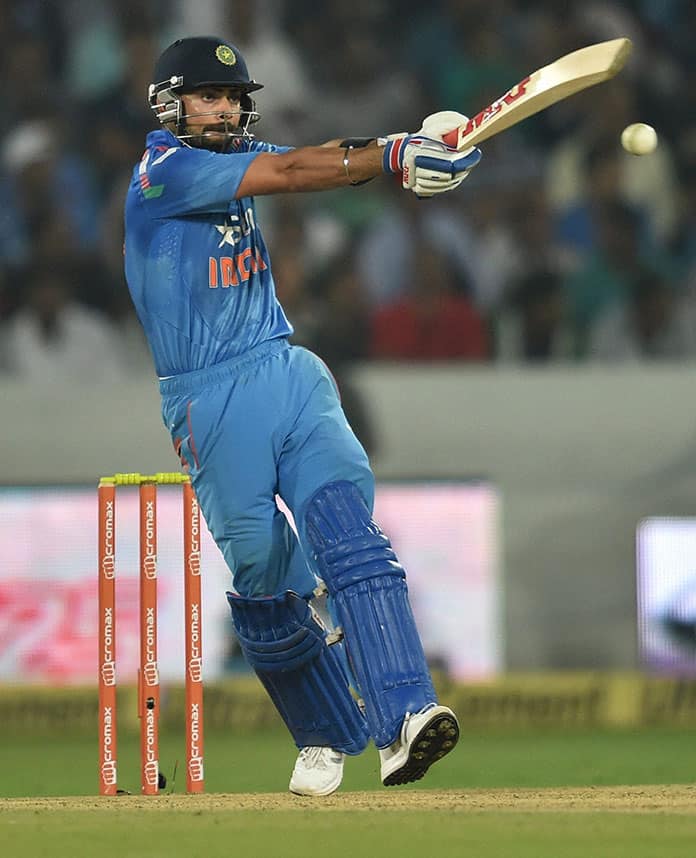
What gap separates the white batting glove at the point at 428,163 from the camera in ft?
12.5

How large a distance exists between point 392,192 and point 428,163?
18.7 ft

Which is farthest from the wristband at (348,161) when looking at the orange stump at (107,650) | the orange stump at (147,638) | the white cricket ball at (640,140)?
the orange stump at (107,650)

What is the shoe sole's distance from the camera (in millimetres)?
3809

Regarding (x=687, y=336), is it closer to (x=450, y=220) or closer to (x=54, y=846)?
(x=450, y=220)

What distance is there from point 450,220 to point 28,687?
3297mm

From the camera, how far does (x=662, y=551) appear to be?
8883mm

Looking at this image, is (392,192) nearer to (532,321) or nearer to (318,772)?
(532,321)

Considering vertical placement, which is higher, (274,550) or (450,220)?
(450,220)

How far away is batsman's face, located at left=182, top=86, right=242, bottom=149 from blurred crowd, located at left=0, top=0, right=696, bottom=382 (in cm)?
455

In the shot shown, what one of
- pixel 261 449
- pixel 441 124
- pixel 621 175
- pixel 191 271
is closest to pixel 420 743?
pixel 261 449

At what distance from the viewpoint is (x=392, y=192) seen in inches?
372

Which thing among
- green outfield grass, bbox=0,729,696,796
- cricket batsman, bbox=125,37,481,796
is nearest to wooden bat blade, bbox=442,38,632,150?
cricket batsman, bbox=125,37,481,796

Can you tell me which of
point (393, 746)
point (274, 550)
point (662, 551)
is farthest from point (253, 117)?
point (662, 551)

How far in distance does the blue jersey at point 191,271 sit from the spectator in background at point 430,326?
4.78 m
